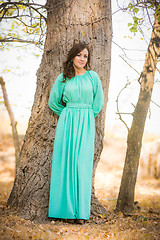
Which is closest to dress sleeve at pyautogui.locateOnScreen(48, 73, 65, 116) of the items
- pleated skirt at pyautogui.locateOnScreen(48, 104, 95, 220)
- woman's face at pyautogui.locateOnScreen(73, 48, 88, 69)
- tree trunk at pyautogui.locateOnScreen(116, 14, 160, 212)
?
pleated skirt at pyautogui.locateOnScreen(48, 104, 95, 220)

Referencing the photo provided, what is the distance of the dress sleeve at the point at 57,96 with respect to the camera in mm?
3297

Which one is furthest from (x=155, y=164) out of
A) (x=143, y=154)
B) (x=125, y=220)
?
(x=125, y=220)

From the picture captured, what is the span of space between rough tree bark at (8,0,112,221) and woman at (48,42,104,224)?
0.80ft

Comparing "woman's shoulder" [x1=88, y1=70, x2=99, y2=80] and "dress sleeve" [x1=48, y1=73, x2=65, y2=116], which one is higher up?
"woman's shoulder" [x1=88, y1=70, x2=99, y2=80]

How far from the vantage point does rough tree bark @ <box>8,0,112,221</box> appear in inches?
136

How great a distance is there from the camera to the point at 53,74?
3.51 metres

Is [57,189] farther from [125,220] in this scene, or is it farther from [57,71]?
[57,71]

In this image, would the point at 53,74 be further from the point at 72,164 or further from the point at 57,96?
the point at 72,164

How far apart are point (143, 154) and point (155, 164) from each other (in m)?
0.44

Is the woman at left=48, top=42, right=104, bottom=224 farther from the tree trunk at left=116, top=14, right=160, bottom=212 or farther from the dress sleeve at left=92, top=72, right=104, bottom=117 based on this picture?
the tree trunk at left=116, top=14, right=160, bottom=212

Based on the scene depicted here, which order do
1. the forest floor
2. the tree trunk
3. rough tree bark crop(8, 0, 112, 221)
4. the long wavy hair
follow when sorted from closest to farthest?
the forest floor < the long wavy hair < rough tree bark crop(8, 0, 112, 221) < the tree trunk

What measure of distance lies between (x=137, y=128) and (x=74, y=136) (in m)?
1.25

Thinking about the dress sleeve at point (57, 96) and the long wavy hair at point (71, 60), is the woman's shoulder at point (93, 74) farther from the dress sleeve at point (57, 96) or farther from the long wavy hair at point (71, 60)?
the dress sleeve at point (57, 96)

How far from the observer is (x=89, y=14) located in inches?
142
